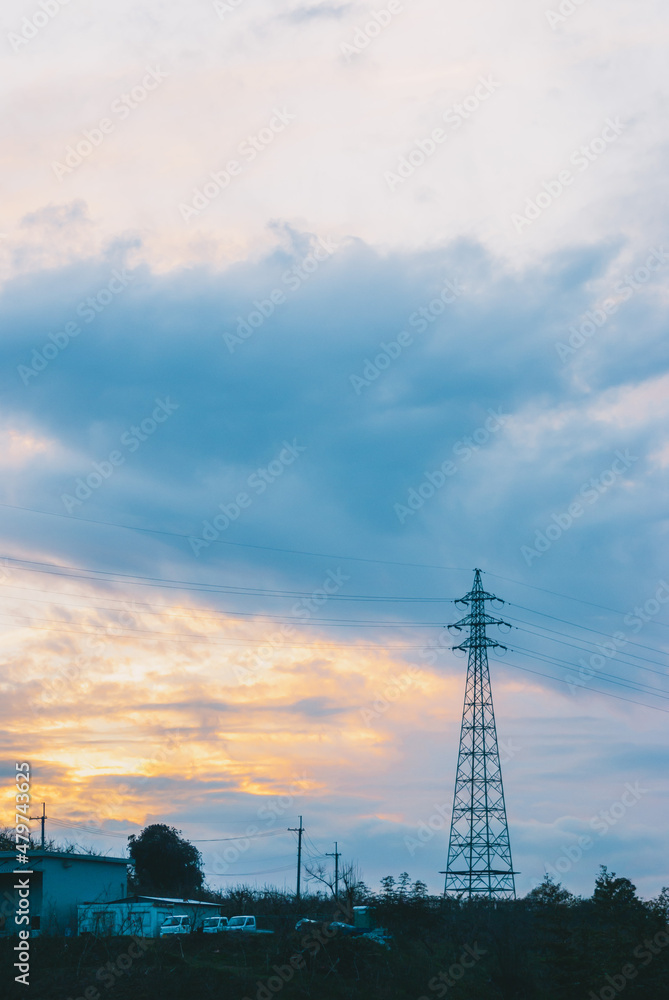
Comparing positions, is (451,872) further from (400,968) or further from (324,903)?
(324,903)

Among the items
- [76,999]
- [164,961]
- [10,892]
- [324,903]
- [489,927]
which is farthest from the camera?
[324,903]

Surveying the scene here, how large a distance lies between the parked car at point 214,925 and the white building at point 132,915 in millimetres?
410

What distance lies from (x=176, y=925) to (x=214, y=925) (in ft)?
8.89

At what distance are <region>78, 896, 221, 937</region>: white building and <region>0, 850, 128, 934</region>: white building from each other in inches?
35.4

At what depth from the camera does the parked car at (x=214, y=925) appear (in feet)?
183

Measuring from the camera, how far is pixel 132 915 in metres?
57.9

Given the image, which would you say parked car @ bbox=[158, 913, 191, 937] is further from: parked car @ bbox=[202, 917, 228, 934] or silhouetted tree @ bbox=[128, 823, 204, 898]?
silhouetted tree @ bbox=[128, 823, 204, 898]

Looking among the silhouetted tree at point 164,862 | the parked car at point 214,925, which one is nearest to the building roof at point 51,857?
the parked car at point 214,925

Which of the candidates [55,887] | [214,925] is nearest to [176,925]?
[214,925]

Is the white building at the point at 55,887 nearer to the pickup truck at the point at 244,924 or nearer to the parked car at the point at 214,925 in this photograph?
the parked car at the point at 214,925

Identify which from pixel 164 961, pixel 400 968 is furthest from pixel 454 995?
pixel 164 961

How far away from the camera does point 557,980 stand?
4525 centimetres

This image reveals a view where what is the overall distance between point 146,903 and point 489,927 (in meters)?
21.0

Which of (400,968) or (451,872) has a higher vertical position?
(451,872)
